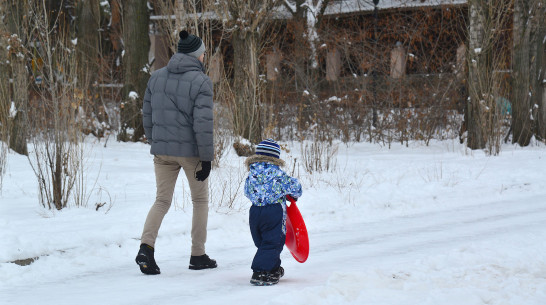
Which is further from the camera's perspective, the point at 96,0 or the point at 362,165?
the point at 96,0

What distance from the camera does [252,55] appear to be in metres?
14.2

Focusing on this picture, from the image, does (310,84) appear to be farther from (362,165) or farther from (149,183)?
(149,183)

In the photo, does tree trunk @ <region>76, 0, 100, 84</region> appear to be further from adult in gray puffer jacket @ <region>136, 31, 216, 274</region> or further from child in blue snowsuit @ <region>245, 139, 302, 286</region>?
child in blue snowsuit @ <region>245, 139, 302, 286</region>

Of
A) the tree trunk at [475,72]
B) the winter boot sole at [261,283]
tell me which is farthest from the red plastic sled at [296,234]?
the tree trunk at [475,72]

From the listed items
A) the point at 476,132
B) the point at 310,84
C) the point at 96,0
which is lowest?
the point at 476,132

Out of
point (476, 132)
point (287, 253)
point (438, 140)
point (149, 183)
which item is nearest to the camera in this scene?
point (287, 253)

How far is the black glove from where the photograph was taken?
19.2ft

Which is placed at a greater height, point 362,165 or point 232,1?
point 232,1

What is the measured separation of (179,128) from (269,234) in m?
1.18

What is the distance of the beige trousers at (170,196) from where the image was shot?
594cm

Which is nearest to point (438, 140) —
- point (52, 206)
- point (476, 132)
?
point (476, 132)

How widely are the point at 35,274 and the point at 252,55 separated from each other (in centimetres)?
871

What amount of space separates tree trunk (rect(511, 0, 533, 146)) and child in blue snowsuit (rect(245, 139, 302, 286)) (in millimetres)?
13123

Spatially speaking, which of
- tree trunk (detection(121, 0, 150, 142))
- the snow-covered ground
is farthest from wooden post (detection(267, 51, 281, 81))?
the snow-covered ground
